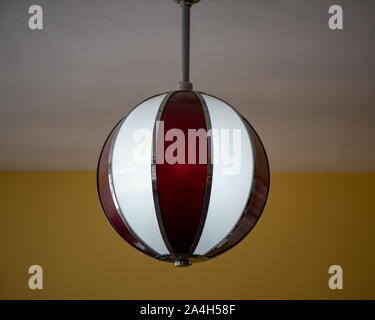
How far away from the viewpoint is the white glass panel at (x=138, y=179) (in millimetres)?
1102

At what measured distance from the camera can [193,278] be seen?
12.8 ft

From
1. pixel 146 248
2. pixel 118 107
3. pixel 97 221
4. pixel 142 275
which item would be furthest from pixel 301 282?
pixel 146 248

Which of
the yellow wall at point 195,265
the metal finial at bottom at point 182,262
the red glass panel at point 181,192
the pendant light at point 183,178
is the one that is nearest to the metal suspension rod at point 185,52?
the pendant light at point 183,178

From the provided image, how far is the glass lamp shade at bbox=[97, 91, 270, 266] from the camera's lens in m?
1.07

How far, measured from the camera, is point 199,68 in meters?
2.52

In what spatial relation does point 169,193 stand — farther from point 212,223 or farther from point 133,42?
point 133,42

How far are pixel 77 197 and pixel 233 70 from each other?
1875 millimetres

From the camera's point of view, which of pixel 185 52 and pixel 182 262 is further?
pixel 185 52

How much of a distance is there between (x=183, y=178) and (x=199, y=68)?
1.53 meters

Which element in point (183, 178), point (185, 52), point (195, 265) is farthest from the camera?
point (195, 265)

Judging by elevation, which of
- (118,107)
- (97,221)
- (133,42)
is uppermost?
(133,42)

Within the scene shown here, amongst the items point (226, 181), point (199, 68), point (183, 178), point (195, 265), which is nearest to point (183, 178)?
point (183, 178)

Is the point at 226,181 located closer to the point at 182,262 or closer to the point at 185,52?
the point at 182,262

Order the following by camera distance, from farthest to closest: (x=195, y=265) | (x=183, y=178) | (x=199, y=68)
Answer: (x=195, y=265)
(x=199, y=68)
(x=183, y=178)
